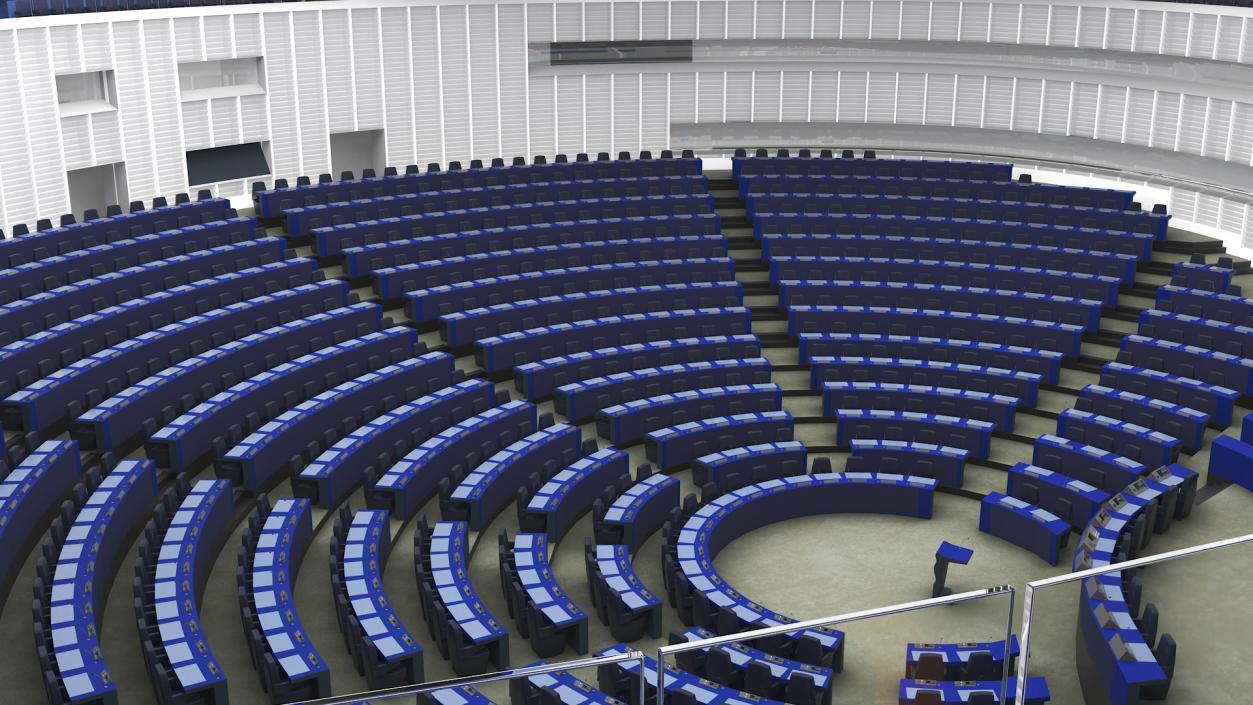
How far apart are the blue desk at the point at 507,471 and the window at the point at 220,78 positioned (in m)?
11.4

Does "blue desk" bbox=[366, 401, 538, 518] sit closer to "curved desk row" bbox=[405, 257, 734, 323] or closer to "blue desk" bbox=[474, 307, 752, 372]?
"blue desk" bbox=[474, 307, 752, 372]

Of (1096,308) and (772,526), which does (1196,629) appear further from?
(1096,308)

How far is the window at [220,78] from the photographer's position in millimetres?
23922

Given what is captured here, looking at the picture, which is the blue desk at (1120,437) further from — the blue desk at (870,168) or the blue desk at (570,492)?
the blue desk at (870,168)

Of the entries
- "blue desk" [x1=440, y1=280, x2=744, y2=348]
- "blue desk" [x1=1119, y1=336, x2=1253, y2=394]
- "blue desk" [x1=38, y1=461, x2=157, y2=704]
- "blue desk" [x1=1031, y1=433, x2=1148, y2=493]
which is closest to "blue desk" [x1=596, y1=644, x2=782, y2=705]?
"blue desk" [x1=38, y1=461, x2=157, y2=704]

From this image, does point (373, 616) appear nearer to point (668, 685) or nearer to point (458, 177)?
point (668, 685)

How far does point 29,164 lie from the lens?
21547mm

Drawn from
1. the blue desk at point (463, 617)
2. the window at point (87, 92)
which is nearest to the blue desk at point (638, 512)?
the blue desk at point (463, 617)

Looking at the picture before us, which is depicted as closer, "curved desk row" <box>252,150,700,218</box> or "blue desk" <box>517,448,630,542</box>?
"blue desk" <box>517,448,630,542</box>

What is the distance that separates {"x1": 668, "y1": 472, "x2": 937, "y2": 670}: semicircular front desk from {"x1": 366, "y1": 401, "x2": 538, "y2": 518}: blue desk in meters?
2.82

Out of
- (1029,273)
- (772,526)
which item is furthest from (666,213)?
(772,526)

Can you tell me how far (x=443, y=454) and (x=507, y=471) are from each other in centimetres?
84

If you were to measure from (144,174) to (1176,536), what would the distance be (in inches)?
715

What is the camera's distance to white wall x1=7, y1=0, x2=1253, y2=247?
2242 cm
